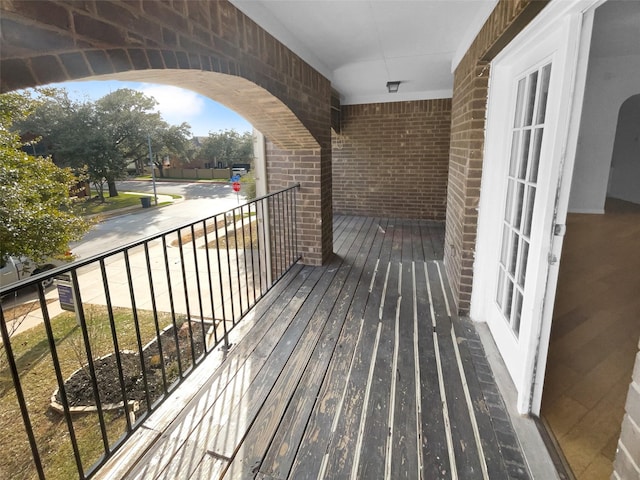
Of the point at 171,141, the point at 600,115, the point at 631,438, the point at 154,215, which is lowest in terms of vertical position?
the point at 154,215

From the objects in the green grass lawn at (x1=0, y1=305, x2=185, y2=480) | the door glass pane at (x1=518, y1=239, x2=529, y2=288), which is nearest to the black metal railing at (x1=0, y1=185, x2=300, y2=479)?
the green grass lawn at (x1=0, y1=305, x2=185, y2=480)

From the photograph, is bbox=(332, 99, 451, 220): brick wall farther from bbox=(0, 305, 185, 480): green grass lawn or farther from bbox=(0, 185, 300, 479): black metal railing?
bbox=(0, 305, 185, 480): green grass lawn

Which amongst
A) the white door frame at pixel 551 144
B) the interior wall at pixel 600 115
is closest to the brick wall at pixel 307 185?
the white door frame at pixel 551 144

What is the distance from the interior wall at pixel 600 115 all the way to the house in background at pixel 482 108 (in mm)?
727

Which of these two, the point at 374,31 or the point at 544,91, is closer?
the point at 544,91

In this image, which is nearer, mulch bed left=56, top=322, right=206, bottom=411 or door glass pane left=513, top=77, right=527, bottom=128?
door glass pane left=513, top=77, right=527, bottom=128

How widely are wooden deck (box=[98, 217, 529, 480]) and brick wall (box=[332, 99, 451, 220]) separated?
3.92 m

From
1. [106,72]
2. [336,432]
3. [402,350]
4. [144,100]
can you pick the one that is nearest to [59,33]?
[106,72]

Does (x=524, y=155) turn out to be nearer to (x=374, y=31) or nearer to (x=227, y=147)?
(x=374, y=31)

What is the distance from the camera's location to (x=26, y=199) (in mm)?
4824

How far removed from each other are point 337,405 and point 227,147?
93.2 ft

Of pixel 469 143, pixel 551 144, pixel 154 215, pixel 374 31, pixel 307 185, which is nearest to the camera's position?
pixel 551 144

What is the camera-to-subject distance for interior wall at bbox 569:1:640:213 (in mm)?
5336

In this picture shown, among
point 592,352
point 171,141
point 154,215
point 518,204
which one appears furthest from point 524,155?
point 171,141
